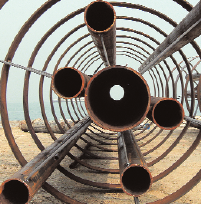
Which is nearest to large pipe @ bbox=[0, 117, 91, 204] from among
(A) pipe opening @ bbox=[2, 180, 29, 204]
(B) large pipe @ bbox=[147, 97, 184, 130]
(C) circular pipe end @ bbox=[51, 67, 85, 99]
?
(A) pipe opening @ bbox=[2, 180, 29, 204]

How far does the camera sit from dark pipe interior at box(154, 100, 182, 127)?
149 centimetres

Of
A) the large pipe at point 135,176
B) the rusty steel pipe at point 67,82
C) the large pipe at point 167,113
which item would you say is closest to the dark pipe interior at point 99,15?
the rusty steel pipe at point 67,82

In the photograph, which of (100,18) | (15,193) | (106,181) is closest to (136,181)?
(15,193)

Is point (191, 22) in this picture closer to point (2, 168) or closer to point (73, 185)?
point (73, 185)

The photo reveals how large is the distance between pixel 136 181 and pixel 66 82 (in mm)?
1003

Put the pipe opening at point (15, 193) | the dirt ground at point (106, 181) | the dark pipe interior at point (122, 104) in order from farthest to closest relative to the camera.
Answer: the dirt ground at point (106, 181) → the dark pipe interior at point (122, 104) → the pipe opening at point (15, 193)

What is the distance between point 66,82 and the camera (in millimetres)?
1693

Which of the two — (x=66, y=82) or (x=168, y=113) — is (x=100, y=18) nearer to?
Result: (x=66, y=82)

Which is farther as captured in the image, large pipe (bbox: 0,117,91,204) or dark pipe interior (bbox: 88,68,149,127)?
dark pipe interior (bbox: 88,68,149,127)

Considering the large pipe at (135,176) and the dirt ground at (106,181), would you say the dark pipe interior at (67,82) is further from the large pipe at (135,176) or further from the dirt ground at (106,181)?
the dirt ground at (106,181)

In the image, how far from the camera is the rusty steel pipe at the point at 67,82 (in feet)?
5.09

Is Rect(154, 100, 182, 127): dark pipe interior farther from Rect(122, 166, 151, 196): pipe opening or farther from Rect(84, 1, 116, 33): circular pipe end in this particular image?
Rect(84, 1, 116, 33): circular pipe end

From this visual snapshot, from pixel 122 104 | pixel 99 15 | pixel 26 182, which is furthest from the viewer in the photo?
pixel 122 104

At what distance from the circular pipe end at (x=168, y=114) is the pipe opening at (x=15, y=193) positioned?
1183 mm
